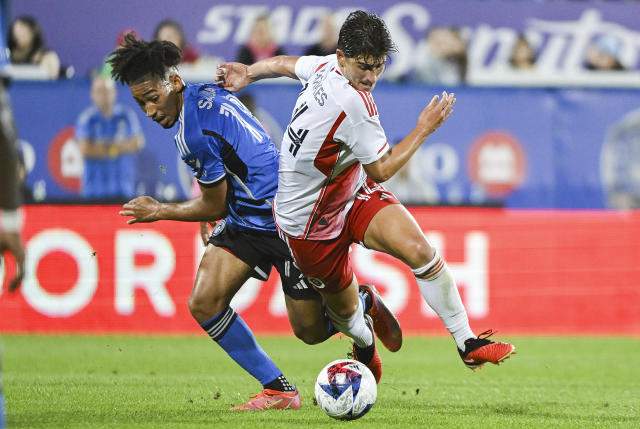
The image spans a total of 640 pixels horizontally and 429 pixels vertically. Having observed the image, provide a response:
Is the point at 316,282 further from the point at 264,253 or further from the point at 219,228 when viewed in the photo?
the point at 219,228

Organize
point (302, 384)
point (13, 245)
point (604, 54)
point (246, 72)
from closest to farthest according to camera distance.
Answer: point (13, 245) → point (246, 72) → point (302, 384) → point (604, 54)

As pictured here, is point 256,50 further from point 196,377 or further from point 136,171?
point 196,377

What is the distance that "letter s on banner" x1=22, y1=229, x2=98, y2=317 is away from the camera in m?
11.8

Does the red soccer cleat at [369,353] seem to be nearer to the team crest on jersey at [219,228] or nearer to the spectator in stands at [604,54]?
the team crest on jersey at [219,228]

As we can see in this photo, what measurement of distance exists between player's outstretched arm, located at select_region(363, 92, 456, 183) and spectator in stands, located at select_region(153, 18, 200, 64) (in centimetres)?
841

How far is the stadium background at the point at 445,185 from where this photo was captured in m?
11.9

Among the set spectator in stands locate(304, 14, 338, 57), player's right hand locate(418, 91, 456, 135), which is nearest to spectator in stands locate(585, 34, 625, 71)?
spectator in stands locate(304, 14, 338, 57)

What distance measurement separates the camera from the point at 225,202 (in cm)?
640

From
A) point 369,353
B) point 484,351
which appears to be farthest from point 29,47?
point 484,351

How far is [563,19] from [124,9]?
6.65m

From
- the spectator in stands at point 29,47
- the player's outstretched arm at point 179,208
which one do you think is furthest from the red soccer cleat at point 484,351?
the spectator in stands at point 29,47

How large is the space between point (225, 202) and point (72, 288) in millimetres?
5974

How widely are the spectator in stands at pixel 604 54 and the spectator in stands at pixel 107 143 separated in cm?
695

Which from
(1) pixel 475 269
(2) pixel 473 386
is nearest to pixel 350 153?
(2) pixel 473 386
